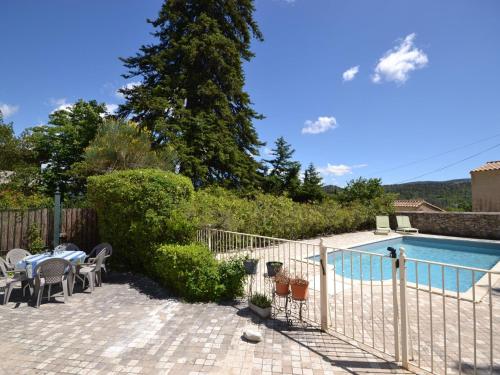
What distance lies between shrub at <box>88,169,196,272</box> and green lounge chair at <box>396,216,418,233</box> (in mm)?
14822

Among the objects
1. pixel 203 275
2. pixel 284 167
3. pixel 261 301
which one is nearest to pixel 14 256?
pixel 203 275

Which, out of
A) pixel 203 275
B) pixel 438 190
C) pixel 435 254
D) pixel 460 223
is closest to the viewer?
pixel 203 275

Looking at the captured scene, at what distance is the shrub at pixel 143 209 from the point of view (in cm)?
695

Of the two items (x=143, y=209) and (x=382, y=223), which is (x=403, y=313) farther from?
(x=382, y=223)

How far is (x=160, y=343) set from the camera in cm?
392

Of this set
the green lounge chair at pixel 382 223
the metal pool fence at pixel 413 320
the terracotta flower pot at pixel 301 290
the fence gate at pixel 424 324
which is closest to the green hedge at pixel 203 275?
the metal pool fence at pixel 413 320

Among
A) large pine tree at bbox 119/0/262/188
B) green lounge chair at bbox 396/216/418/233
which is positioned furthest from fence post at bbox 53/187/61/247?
green lounge chair at bbox 396/216/418/233

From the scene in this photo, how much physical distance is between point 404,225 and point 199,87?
15.4 m

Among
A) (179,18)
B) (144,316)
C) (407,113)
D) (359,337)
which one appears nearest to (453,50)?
(407,113)

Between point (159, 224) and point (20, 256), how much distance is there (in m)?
3.81

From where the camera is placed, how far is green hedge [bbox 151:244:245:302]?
5586mm

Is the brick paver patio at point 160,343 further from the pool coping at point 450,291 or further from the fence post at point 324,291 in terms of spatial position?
the pool coping at point 450,291

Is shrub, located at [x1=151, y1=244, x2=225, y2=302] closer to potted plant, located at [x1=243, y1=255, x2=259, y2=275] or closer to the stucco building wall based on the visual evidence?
potted plant, located at [x1=243, y1=255, x2=259, y2=275]

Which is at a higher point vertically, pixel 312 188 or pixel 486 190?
pixel 312 188
